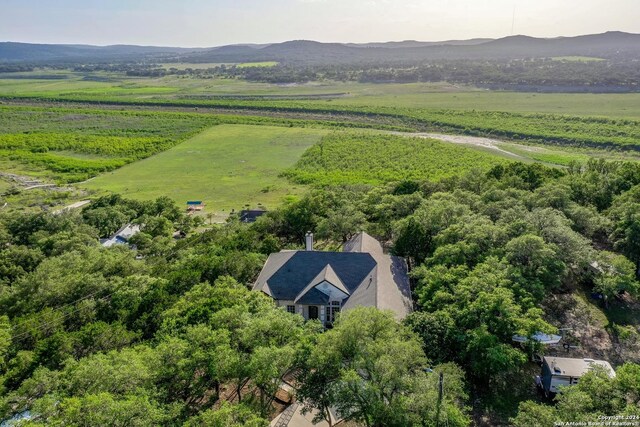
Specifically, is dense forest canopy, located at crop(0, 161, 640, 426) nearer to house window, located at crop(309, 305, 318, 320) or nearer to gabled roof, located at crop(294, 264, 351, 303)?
gabled roof, located at crop(294, 264, 351, 303)

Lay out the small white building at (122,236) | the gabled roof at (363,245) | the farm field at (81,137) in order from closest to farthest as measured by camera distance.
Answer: the gabled roof at (363,245) → the small white building at (122,236) → the farm field at (81,137)

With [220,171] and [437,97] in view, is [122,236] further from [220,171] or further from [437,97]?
[437,97]

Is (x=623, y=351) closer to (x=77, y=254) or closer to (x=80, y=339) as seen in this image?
(x=80, y=339)

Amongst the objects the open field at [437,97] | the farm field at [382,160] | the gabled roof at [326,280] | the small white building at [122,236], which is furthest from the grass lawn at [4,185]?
the open field at [437,97]

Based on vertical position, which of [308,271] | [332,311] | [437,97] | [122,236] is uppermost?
[437,97]

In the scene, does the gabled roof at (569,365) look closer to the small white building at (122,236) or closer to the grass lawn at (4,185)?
the small white building at (122,236)

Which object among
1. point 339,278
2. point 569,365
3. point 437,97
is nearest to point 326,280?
point 339,278

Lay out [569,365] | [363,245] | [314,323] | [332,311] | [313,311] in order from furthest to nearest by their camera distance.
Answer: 1. [363,245]
2. [313,311]
3. [332,311]
4. [314,323]
5. [569,365]
